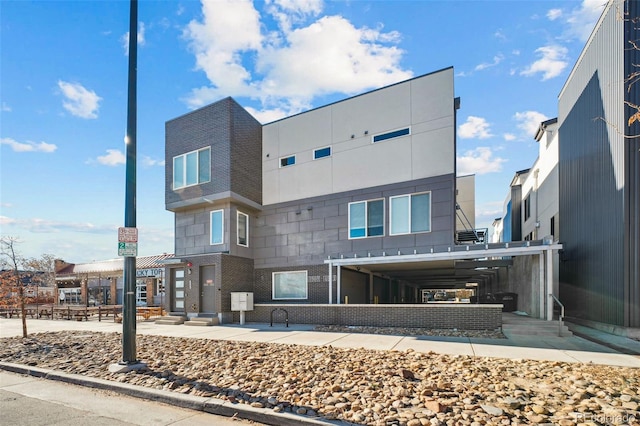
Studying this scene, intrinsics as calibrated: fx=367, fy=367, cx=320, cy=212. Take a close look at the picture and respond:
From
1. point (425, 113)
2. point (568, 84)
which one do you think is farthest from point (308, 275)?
point (568, 84)

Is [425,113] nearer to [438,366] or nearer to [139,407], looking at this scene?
[438,366]

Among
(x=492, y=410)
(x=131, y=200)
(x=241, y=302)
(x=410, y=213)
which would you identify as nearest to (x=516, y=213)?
(x=410, y=213)

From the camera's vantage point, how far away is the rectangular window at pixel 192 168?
58.3 ft

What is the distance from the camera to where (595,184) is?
13.9 metres

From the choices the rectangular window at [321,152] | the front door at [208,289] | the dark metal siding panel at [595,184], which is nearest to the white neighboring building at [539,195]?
Result: the dark metal siding panel at [595,184]

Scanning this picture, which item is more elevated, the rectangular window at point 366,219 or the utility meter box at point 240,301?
the rectangular window at point 366,219

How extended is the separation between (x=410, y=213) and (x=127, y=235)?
10.8m

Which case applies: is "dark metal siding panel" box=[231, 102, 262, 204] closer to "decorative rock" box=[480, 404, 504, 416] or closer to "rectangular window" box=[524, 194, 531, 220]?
"decorative rock" box=[480, 404, 504, 416]

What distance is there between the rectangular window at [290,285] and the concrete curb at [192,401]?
1070 centimetres

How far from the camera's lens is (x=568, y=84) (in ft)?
58.7

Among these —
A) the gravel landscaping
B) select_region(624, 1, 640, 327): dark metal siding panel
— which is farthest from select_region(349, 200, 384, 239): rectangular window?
select_region(624, 1, 640, 327): dark metal siding panel

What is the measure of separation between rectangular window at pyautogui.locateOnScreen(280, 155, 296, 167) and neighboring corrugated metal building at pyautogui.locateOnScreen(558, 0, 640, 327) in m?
12.3

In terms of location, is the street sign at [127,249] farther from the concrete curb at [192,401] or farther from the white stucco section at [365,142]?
the white stucco section at [365,142]

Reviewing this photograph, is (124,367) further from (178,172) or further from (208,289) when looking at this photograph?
(178,172)
